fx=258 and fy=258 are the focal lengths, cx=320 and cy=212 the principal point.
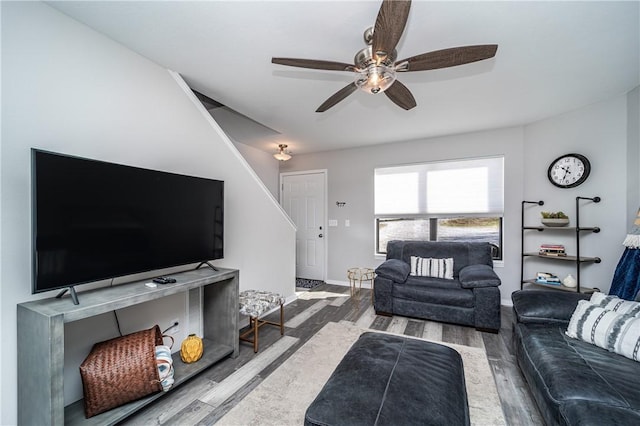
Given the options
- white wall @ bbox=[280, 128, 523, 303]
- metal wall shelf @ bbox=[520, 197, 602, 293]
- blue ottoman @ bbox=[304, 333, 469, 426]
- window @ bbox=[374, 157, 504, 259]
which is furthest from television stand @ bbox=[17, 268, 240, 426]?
metal wall shelf @ bbox=[520, 197, 602, 293]

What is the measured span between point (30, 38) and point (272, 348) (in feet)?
9.33

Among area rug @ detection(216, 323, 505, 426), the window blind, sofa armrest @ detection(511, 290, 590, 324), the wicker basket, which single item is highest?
the window blind

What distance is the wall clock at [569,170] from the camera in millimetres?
3118

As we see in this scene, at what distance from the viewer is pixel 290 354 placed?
2.41 metres

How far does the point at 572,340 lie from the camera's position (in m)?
1.78

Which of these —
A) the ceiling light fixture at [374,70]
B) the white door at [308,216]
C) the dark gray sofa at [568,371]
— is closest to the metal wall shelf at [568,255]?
the dark gray sofa at [568,371]

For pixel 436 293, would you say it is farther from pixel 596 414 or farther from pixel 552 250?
pixel 596 414

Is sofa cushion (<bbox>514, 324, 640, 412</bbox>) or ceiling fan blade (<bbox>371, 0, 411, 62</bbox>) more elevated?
ceiling fan blade (<bbox>371, 0, 411, 62</bbox>)

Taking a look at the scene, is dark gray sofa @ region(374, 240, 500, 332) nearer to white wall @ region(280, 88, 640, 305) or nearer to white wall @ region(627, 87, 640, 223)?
white wall @ region(280, 88, 640, 305)

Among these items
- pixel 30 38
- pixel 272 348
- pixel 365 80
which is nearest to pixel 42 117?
pixel 30 38

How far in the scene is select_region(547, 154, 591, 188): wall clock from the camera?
123 inches

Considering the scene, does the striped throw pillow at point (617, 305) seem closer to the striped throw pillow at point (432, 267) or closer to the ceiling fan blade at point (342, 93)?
the striped throw pillow at point (432, 267)

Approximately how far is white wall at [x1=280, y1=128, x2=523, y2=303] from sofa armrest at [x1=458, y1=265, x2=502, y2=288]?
100cm

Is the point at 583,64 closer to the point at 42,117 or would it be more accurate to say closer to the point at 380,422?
the point at 380,422
